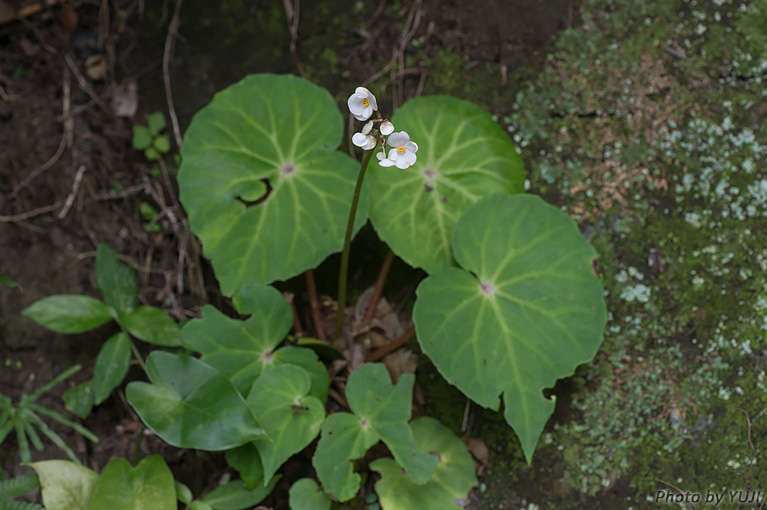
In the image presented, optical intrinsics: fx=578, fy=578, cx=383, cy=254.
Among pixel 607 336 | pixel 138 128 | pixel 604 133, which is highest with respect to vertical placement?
pixel 604 133

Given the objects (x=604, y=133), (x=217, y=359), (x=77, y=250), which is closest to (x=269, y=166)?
(x=217, y=359)

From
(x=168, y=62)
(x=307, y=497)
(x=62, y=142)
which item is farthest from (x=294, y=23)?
(x=307, y=497)

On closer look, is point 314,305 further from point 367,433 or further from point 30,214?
point 30,214

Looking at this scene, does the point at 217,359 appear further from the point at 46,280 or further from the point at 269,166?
the point at 46,280

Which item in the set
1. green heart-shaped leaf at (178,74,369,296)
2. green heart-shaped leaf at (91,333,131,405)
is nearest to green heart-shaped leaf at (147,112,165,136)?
green heart-shaped leaf at (178,74,369,296)

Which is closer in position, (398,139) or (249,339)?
(398,139)

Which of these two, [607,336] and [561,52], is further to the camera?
[561,52]

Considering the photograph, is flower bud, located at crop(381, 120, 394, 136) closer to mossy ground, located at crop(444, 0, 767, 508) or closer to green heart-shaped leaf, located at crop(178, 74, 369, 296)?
green heart-shaped leaf, located at crop(178, 74, 369, 296)

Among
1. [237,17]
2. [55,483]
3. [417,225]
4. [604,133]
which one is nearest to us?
[55,483]
